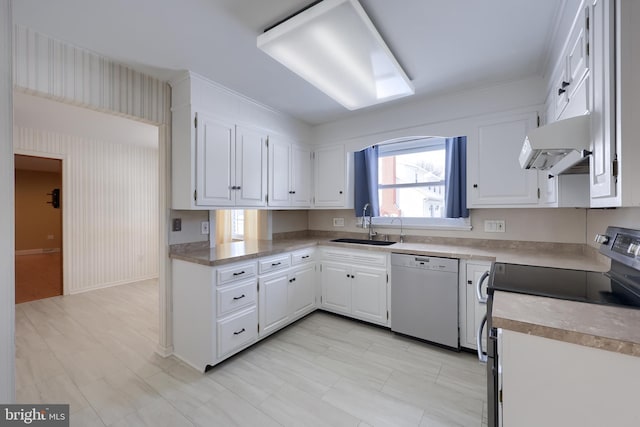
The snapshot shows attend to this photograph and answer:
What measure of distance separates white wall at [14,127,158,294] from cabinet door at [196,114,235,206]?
310 centimetres

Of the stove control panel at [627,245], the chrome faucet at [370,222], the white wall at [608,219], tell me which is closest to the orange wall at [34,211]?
the chrome faucet at [370,222]

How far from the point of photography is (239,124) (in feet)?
8.45

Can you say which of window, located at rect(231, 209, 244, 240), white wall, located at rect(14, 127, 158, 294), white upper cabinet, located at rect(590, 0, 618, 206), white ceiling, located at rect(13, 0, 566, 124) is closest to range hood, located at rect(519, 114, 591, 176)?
white upper cabinet, located at rect(590, 0, 618, 206)

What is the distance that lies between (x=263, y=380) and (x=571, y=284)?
202 cm

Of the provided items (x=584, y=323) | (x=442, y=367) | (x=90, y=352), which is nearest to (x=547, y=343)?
(x=584, y=323)

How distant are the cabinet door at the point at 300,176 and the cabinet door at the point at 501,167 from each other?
1.91m

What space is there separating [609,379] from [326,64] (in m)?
1.99

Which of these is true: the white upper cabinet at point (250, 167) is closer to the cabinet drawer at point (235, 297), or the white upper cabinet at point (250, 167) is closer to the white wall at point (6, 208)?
the cabinet drawer at point (235, 297)

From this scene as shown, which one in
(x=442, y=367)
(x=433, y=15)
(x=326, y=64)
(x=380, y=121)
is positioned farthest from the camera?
(x=380, y=121)

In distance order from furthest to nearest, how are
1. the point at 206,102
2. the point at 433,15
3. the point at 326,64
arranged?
the point at 206,102
the point at 326,64
the point at 433,15

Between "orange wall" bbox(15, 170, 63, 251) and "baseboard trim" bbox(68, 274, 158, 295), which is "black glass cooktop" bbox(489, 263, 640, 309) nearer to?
"baseboard trim" bbox(68, 274, 158, 295)

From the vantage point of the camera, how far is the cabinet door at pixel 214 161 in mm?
2219

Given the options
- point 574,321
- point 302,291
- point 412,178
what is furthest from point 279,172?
point 574,321

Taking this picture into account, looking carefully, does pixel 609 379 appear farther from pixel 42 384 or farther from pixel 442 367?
pixel 42 384
